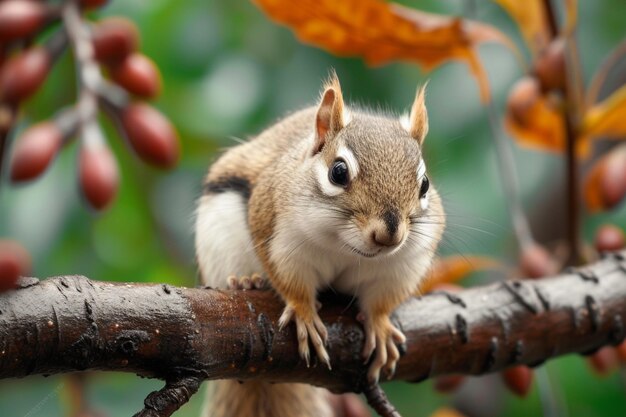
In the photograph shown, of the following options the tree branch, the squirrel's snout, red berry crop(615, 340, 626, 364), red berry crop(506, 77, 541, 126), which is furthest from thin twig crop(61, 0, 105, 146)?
red berry crop(615, 340, 626, 364)

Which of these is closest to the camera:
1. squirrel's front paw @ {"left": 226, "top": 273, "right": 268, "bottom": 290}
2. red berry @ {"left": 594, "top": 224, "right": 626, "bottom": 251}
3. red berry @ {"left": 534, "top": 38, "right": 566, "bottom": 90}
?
squirrel's front paw @ {"left": 226, "top": 273, "right": 268, "bottom": 290}

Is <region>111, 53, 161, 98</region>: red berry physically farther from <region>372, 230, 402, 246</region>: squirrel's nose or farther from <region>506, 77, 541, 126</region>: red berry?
<region>506, 77, 541, 126</region>: red berry

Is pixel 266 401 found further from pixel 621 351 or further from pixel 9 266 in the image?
pixel 9 266

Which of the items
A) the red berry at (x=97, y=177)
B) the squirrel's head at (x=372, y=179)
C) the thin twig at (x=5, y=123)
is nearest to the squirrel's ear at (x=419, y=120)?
the squirrel's head at (x=372, y=179)

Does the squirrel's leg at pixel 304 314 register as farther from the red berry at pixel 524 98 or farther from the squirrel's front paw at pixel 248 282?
the red berry at pixel 524 98

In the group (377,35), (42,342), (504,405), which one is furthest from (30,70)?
A: (504,405)

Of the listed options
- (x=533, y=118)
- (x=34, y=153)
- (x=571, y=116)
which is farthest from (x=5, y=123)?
(x=533, y=118)
